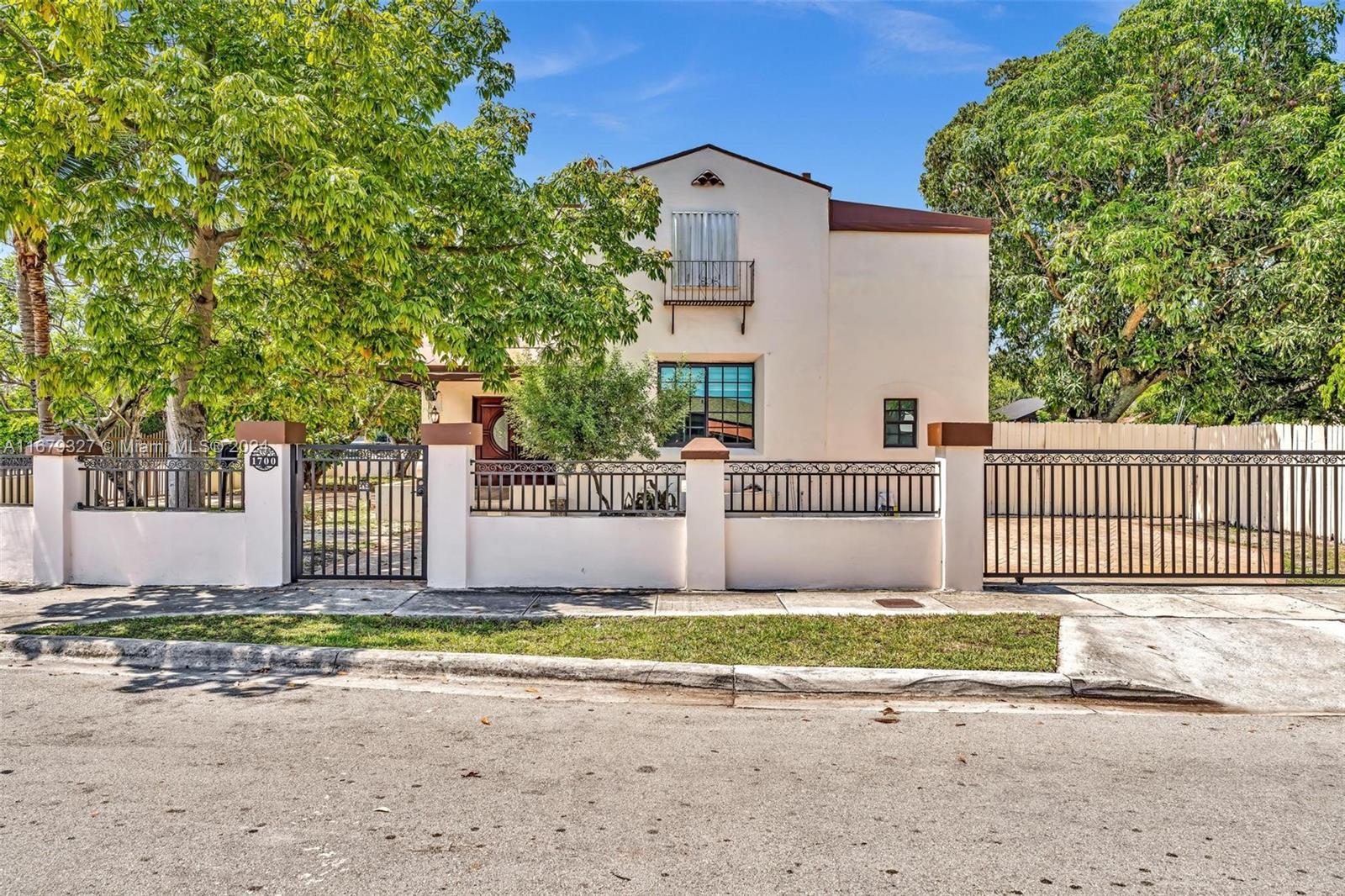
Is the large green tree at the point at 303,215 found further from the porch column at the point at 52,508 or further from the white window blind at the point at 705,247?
the white window blind at the point at 705,247

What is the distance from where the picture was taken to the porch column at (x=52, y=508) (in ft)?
31.3

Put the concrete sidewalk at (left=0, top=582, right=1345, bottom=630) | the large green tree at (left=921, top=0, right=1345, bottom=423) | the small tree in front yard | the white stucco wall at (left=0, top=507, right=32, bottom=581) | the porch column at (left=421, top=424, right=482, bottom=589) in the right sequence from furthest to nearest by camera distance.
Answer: the large green tree at (left=921, top=0, right=1345, bottom=423)
the small tree in front yard
the white stucco wall at (left=0, top=507, right=32, bottom=581)
the porch column at (left=421, top=424, right=482, bottom=589)
the concrete sidewalk at (left=0, top=582, right=1345, bottom=630)

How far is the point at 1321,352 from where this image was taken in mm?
16703

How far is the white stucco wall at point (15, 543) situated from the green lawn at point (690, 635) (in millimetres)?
3079

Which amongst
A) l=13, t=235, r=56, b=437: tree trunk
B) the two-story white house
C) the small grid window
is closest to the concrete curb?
l=13, t=235, r=56, b=437: tree trunk

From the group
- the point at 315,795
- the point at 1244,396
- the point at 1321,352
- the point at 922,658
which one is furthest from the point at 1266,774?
the point at 1244,396

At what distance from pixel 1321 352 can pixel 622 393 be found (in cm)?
1499

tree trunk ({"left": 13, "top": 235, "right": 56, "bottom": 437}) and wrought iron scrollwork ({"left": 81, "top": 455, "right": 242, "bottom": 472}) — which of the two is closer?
wrought iron scrollwork ({"left": 81, "top": 455, "right": 242, "bottom": 472})

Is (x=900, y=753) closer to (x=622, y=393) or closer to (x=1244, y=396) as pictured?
(x=622, y=393)

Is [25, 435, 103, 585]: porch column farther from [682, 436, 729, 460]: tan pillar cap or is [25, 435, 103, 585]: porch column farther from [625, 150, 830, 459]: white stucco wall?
[625, 150, 830, 459]: white stucco wall

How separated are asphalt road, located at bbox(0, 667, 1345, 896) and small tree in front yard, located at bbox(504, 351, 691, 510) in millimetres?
6224

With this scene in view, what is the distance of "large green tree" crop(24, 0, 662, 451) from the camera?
8.53 m

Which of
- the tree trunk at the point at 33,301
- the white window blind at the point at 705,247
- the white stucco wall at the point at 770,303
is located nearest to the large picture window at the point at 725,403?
the white stucco wall at the point at 770,303

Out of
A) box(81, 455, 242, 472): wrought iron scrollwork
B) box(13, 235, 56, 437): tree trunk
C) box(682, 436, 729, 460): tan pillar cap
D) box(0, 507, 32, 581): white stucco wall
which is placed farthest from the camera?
box(13, 235, 56, 437): tree trunk
